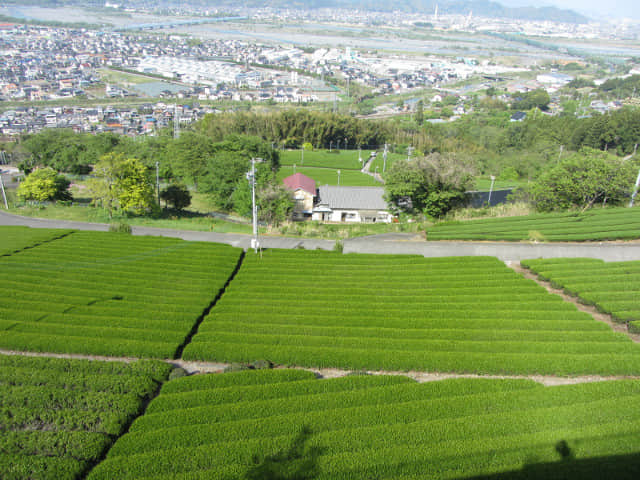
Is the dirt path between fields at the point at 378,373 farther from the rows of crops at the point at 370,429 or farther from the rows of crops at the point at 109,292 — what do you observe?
the rows of crops at the point at 370,429

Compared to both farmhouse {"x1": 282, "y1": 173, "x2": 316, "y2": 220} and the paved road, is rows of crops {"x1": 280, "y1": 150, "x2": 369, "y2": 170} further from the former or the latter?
the paved road

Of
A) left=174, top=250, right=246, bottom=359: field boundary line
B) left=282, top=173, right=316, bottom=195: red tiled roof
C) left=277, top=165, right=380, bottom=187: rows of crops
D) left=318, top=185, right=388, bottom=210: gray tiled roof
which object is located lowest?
left=277, top=165, right=380, bottom=187: rows of crops

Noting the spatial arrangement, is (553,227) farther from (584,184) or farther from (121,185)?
(121,185)

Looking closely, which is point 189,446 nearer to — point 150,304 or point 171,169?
point 150,304

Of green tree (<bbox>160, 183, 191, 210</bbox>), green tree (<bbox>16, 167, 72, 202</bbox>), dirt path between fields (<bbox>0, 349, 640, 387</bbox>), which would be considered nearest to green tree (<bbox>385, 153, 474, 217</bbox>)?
green tree (<bbox>160, 183, 191, 210</bbox>)

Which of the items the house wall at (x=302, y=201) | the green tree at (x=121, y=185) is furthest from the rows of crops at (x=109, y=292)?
the house wall at (x=302, y=201)

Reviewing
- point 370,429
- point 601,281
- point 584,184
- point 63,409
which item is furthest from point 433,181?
point 63,409
